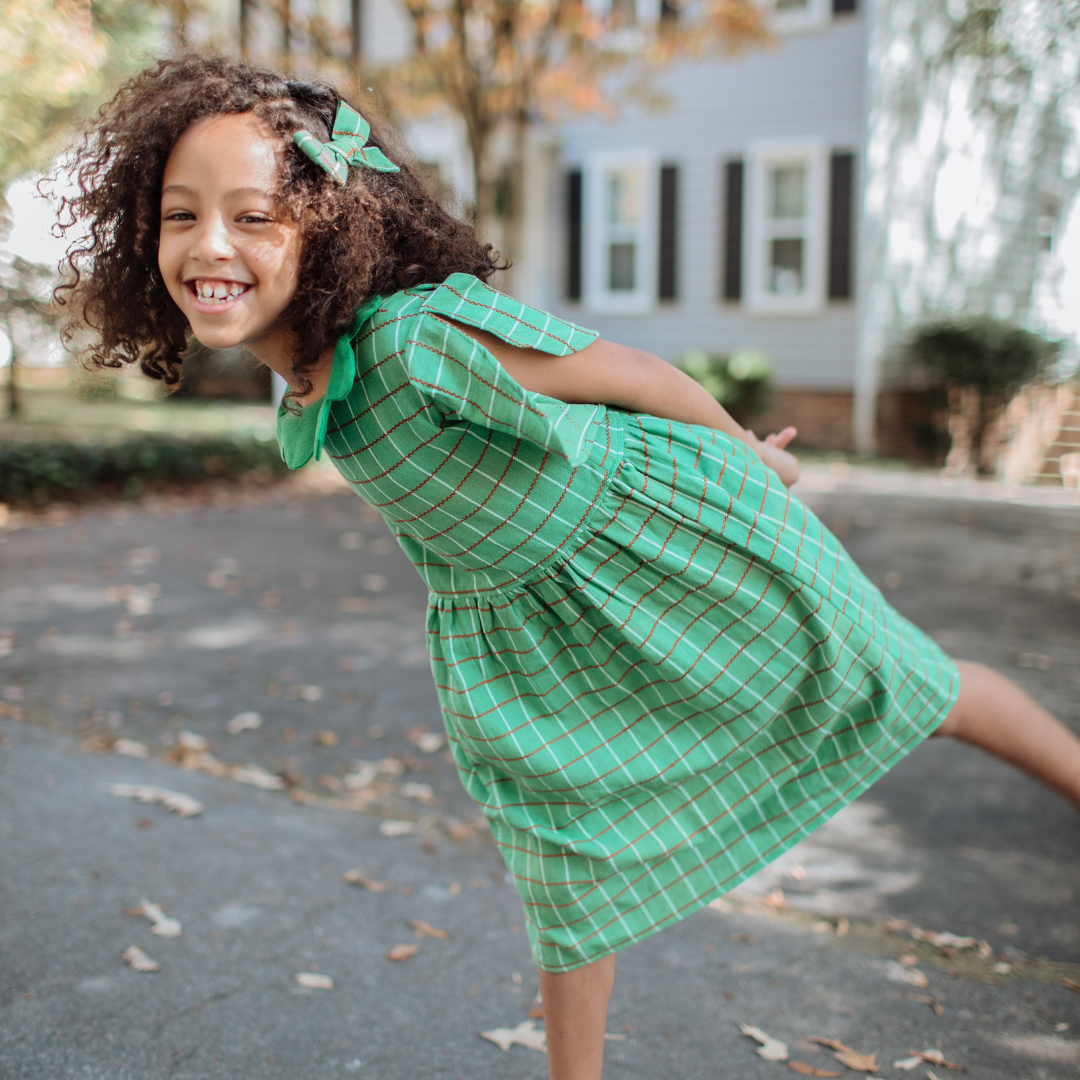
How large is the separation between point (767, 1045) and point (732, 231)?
12715 millimetres

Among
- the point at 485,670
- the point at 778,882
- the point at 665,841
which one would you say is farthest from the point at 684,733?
the point at 778,882

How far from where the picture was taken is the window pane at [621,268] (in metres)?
14.9

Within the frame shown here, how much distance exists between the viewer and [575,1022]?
6.07 ft

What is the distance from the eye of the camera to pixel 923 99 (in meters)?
13.1

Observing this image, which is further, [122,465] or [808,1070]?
[122,465]

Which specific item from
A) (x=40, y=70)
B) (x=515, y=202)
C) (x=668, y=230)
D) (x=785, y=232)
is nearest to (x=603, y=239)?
(x=668, y=230)

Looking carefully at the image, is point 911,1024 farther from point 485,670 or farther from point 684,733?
point 485,670

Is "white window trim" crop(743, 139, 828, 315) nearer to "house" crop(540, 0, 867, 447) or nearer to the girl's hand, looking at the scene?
"house" crop(540, 0, 867, 447)

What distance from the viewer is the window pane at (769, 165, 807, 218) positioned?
13555 millimetres

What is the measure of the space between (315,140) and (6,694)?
11.9 ft

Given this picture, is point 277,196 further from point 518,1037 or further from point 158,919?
point 158,919

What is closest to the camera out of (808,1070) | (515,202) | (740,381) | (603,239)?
(808,1070)

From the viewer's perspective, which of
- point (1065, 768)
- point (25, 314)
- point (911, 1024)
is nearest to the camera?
point (1065, 768)

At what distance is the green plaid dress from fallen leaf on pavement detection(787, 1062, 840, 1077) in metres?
0.58
